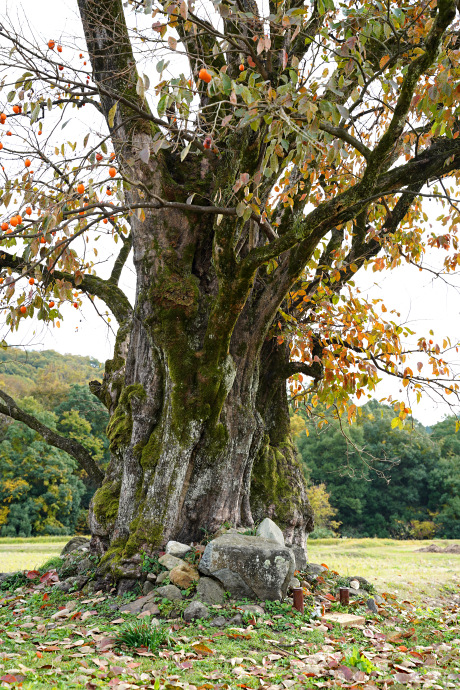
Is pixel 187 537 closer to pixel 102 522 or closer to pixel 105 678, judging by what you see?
pixel 102 522

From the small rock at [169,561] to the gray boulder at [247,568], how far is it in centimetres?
29

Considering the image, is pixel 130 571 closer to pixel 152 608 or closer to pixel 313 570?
pixel 152 608

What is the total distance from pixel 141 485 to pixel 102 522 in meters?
0.85

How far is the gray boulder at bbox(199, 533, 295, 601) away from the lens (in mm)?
5188

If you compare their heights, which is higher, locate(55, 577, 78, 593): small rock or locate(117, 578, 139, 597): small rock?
locate(117, 578, 139, 597): small rock

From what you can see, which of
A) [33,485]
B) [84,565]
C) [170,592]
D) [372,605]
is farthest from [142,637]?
[33,485]

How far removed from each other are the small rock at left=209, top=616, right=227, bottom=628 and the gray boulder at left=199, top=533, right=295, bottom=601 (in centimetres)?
48

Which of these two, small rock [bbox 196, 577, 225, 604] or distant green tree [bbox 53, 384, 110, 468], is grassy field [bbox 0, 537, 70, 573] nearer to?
small rock [bbox 196, 577, 225, 604]

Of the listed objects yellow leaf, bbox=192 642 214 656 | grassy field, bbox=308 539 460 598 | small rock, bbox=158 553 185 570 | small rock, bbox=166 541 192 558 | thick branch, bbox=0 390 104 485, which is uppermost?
thick branch, bbox=0 390 104 485

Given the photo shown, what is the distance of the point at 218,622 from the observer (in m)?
4.63

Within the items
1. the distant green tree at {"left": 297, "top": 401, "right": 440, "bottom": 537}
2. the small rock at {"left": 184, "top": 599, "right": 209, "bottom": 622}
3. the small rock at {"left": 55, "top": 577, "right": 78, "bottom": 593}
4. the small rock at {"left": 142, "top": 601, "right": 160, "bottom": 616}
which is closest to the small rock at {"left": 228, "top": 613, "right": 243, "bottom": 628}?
the small rock at {"left": 184, "top": 599, "right": 209, "bottom": 622}

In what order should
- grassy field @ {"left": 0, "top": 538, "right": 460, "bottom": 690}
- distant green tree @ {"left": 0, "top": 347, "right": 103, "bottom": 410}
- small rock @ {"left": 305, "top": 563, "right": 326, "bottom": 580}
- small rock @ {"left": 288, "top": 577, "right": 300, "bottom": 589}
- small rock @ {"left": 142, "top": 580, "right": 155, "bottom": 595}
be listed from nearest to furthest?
grassy field @ {"left": 0, "top": 538, "right": 460, "bottom": 690}, small rock @ {"left": 142, "top": 580, "right": 155, "bottom": 595}, small rock @ {"left": 288, "top": 577, "right": 300, "bottom": 589}, small rock @ {"left": 305, "top": 563, "right": 326, "bottom": 580}, distant green tree @ {"left": 0, "top": 347, "right": 103, "bottom": 410}

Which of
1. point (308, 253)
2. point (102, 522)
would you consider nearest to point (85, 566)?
point (102, 522)

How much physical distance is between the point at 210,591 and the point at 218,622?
46 centimetres
